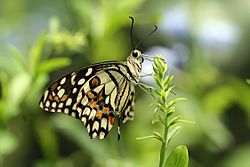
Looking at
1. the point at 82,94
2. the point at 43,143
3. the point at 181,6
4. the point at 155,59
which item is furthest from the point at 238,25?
the point at 155,59

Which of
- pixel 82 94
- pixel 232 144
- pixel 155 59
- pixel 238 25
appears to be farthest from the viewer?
pixel 238 25

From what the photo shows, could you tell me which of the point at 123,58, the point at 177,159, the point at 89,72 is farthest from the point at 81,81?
the point at 123,58

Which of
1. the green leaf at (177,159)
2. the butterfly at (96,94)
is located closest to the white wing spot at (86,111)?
the butterfly at (96,94)

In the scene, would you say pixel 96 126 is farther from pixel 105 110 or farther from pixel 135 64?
pixel 135 64

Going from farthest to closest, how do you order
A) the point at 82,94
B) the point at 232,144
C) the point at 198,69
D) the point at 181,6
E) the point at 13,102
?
the point at 181,6
the point at 232,144
the point at 198,69
the point at 13,102
the point at 82,94

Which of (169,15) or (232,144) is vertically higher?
(169,15)

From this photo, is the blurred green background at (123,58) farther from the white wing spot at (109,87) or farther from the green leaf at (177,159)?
the green leaf at (177,159)

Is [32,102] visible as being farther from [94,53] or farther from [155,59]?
[155,59]

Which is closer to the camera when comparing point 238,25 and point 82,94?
point 82,94
